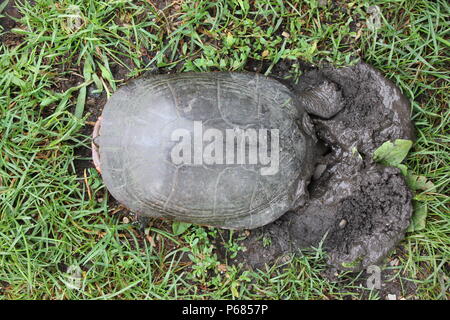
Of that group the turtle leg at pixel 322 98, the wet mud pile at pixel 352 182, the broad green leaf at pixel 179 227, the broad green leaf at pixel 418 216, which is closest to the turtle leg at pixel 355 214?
the wet mud pile at pixel 352 182

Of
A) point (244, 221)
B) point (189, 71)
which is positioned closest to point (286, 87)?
point (189, 71)

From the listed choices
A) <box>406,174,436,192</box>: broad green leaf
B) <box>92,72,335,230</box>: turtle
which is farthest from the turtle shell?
<box>406,174,436,192</box>: broad green leaf

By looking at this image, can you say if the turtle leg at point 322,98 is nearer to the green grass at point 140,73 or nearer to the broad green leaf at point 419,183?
the green grass at point 140,73

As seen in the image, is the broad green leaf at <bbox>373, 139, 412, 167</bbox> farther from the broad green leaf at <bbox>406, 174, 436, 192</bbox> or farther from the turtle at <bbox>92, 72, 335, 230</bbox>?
the turtle at <bbox>92, 72, 335, 230</bbox>

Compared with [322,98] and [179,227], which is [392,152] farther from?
[179,227]

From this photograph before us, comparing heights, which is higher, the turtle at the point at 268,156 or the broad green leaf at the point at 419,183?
the turtle at the point at 268,156

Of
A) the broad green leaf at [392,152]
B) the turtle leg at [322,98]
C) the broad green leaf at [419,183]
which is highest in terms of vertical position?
the turtle leg at [322,98]
